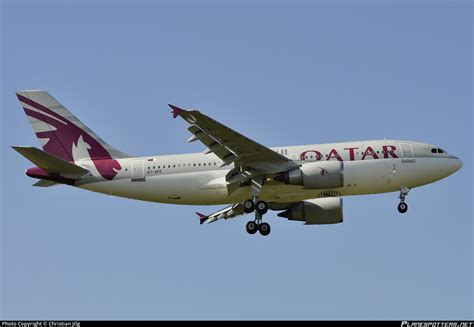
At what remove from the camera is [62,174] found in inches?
1911

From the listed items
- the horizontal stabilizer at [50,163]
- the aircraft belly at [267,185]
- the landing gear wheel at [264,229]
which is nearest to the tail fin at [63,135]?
the horizontal stabilizer at [50,163]

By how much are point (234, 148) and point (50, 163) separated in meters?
9.27

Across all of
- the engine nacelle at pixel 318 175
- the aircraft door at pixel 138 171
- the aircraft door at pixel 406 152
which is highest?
the aircraft door at pixel 406 152

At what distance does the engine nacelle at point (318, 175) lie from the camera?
46.6 meters

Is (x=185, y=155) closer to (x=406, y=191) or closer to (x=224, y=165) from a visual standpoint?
(x=224, y=165)

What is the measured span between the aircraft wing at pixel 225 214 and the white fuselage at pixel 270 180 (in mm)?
3965

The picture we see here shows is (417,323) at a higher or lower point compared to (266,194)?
lower

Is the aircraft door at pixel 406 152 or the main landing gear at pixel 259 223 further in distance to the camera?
the aircraft door at pixel 406 152

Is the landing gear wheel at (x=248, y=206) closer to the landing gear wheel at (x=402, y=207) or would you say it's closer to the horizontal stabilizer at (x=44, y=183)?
the landing gear wheel at (x=402, y=207)

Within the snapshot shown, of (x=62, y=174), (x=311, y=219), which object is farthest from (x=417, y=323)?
(x=62, y=174)

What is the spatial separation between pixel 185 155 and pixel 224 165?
245cm

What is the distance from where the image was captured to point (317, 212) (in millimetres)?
51812

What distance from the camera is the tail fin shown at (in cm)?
4994

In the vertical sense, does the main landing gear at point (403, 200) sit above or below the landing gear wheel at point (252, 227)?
above
